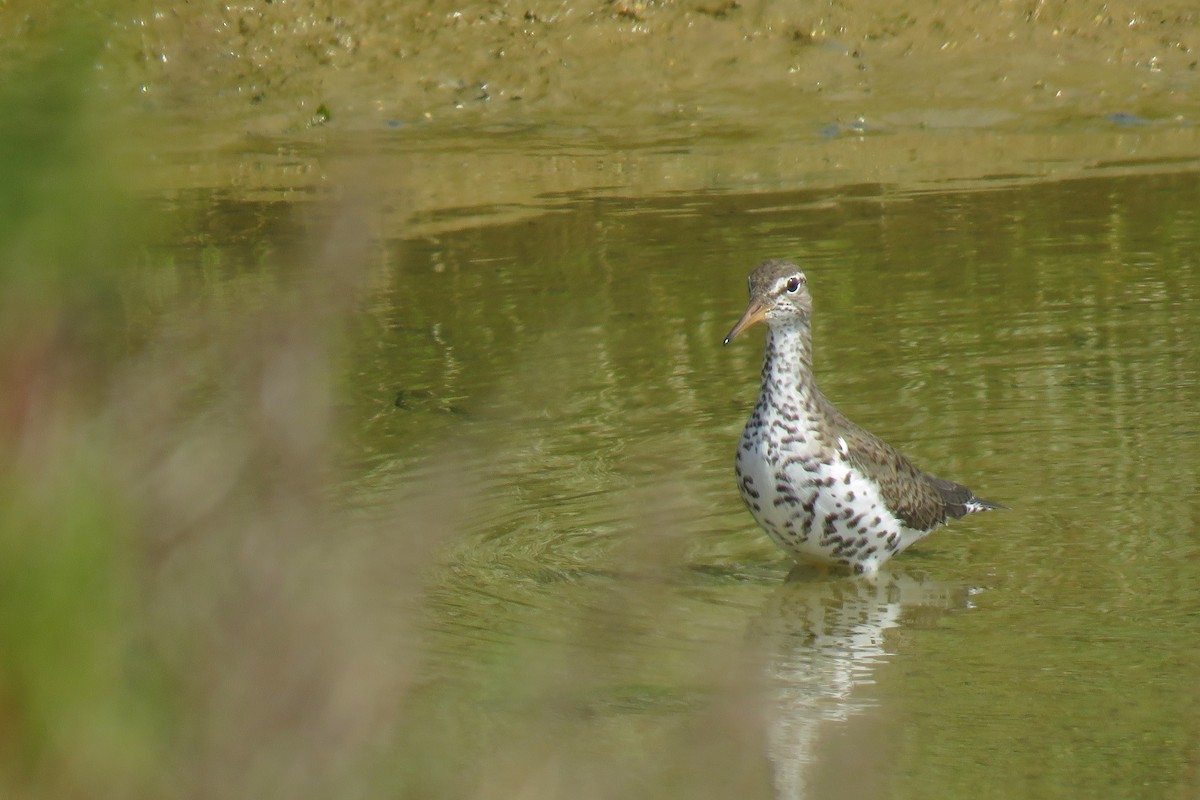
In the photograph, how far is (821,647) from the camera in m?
6.00

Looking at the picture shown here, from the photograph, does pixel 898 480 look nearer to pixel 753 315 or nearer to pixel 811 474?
pixel 811 474

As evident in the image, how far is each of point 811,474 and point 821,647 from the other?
27.4 inches

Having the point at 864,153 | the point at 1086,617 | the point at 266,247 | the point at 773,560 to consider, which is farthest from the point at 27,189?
the point at 864,153

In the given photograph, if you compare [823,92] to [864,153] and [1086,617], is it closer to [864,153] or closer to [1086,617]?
[864,153]

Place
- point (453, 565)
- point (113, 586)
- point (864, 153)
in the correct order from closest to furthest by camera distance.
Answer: point (113, 586)
point (453, 565)
point (864, 153)

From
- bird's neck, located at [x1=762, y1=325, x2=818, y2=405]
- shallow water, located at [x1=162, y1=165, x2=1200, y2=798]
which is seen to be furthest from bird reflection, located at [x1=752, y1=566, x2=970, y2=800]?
bird's neck, located at [x1=762, y1=325, x2=818, y2=405]

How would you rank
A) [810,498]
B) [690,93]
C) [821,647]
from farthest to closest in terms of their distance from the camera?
[690,93] < [810,498] < [821,647]

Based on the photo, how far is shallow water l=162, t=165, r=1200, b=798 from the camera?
364cm


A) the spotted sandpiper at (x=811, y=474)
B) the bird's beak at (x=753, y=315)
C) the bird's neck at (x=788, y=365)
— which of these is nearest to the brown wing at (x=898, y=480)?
the spotted sandpiper at (x=811, y=474)

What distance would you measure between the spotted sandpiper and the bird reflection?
133 millimetres

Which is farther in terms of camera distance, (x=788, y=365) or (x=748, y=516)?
(x=748, y=516)

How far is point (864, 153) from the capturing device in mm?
13164

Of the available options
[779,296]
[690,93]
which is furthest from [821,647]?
[690,93]

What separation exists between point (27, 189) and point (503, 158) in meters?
11.3
